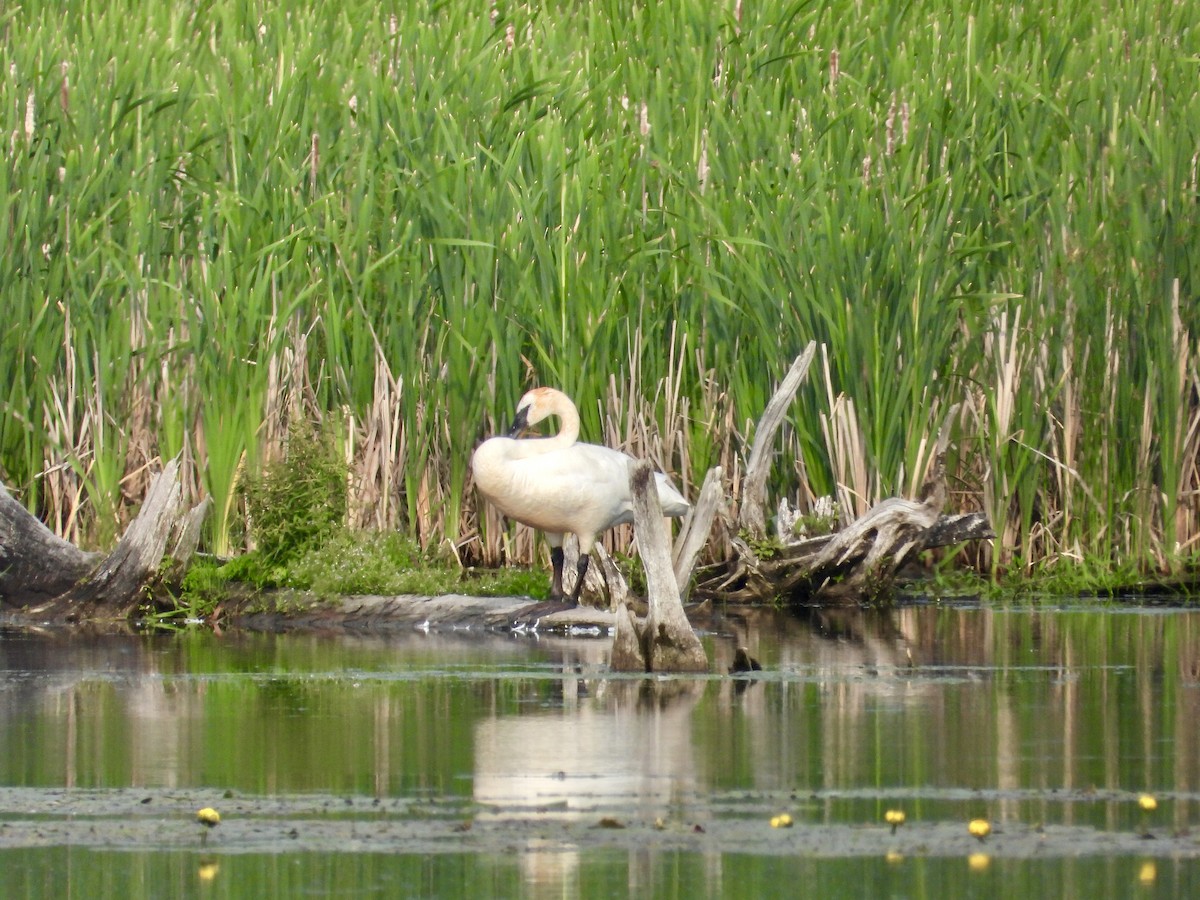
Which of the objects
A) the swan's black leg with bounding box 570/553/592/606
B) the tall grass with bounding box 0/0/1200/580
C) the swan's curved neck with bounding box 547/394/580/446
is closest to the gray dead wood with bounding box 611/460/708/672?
the swan's black leg with bounding box 570/553/592/606

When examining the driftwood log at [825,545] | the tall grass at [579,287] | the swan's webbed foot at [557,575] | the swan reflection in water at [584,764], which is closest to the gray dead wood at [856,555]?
the driftwood log at [825,545]

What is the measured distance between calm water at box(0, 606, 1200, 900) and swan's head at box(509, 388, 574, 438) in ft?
3.85

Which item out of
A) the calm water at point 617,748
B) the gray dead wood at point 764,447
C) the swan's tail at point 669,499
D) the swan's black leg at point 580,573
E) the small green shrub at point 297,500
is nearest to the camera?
the calm water at point 617,748

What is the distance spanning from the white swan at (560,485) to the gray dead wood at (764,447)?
104cm

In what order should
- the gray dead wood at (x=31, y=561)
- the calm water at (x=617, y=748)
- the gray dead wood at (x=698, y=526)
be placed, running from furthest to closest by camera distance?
the gray dead wood at (x=31, y=561) → the gray dead wood at (x=698, y=526) → the calm water at (x=617, y=748)

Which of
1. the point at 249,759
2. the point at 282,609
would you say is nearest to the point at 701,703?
the point at 249,759

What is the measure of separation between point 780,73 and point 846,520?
3.53 meters

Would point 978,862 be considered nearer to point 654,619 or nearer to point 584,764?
point 584,764

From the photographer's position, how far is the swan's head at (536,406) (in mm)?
10953

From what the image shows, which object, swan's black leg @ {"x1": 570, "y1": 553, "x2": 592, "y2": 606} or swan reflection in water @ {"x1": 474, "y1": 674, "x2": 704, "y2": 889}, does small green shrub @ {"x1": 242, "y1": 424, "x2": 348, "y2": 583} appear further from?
swan reflection in water @ {"x1": 474, "y1": 674, "x2": 704, "y2": 889}

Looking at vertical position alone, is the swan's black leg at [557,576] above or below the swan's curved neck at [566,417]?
below

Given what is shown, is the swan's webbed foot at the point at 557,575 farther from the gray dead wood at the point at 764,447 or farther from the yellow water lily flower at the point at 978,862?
the yellow water lily flower at the point at 978,862

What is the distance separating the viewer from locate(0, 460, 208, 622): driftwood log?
1093cm

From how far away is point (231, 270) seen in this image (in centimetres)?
1178
